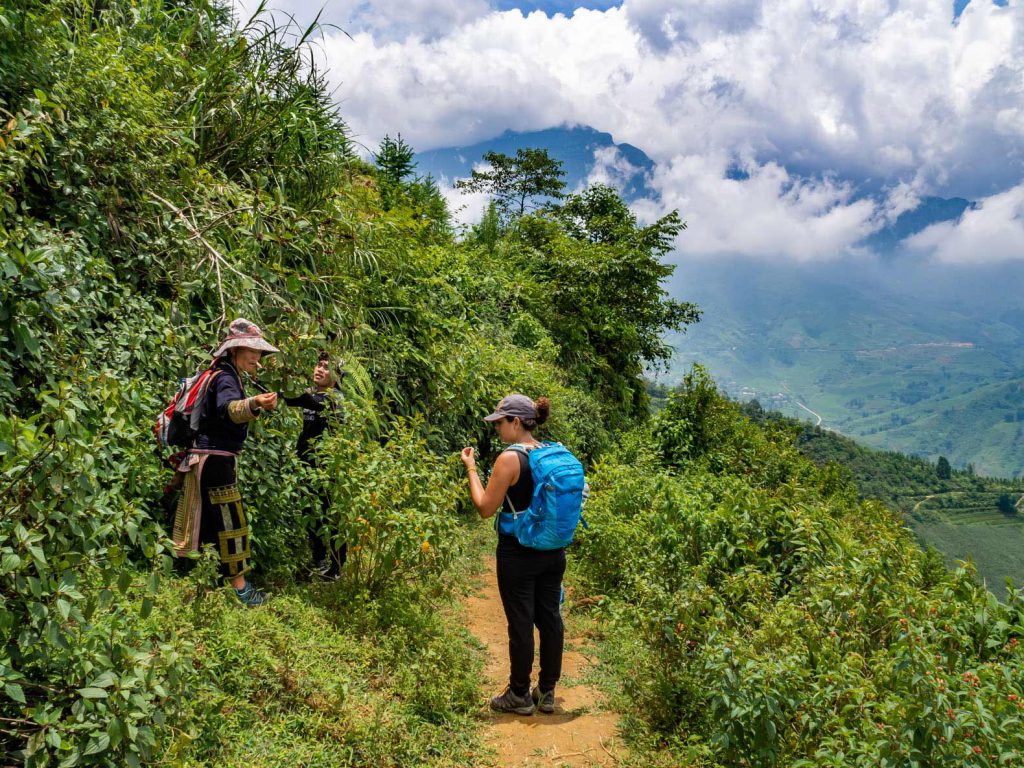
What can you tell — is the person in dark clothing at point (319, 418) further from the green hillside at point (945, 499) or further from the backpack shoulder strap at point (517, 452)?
the green hillside at point (945, 499)

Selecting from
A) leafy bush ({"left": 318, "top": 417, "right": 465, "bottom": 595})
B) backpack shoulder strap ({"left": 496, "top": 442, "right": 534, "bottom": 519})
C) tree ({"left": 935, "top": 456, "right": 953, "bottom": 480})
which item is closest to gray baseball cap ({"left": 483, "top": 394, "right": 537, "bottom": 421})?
backpack shoulder strap ({"left": 496, "top": 442, "right": 534, "bottom": 519})

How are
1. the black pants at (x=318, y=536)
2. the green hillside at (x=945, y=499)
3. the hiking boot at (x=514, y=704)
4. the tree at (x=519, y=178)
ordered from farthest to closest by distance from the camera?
the green hillside at (x=945, y=499) < the tree at (x=519, y=178) < the black pants at (x=318, y=536) < the hiking boot at (x=514, y=704)

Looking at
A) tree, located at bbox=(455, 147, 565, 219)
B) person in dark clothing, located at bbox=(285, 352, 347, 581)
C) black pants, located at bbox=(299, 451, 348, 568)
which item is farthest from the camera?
tree, located at bbox=(455, 147, 565, 219)

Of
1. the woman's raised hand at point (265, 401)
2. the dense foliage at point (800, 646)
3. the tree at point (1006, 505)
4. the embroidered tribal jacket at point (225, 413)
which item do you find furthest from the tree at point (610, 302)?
the tree at point (1006, 505)

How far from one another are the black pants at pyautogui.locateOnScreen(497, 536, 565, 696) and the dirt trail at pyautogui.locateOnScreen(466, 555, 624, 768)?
247 millimetres

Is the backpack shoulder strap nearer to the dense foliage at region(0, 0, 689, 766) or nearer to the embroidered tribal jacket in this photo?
the dense foliage at region(0, 0, 689, 766)

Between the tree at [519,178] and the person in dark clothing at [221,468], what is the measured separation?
30.2m

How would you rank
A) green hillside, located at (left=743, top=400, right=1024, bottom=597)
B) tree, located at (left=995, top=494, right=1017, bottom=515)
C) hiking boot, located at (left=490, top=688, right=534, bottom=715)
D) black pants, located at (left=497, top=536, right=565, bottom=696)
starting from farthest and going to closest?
tree, located at (left=995, top=494, right=1017, bottom=515) → green hillside, located at (left=743, top=400, right=1024, bottom=597) → hiking boot, located at (left=490, top=688, right=534, bottom=715) → black pants, located at (left=497, top=536, right=565, bottom=696)

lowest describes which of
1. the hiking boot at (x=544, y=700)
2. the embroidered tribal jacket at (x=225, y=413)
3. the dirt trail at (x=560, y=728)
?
the dirt trail at (x=560, y=728)

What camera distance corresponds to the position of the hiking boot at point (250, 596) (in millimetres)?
4183

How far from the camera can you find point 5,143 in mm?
3508

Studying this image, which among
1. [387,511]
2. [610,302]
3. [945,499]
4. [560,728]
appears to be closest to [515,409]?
[387,511]

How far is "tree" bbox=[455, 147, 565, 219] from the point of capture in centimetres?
3400

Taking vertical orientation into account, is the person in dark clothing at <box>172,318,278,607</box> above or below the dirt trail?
above
